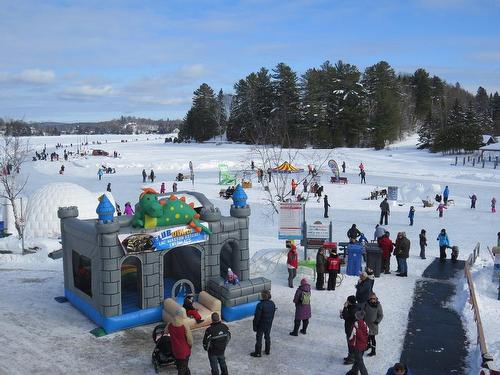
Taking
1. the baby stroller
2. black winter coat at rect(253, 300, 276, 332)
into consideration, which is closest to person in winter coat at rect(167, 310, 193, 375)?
the baby stroller

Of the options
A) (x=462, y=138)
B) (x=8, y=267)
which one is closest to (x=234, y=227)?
(x=8, y=267)

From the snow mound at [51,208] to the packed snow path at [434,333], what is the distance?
12.9 meters

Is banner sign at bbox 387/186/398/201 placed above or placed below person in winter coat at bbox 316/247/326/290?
above

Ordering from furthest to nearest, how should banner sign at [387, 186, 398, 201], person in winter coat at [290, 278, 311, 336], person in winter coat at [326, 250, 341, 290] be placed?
banner sign at [387, 186, 398, 201], person in winter coat at [326, 250, 341, 290], person in winter coat at [290, 278, 311, 336]

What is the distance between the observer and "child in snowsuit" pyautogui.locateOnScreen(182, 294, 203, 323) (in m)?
10.6

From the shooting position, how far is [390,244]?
14844 millimetres

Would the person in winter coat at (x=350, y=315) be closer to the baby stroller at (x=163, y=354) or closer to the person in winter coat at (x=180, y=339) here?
the person in winter coat at (x=180, y=339)

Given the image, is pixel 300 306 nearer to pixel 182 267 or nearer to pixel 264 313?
pixel 264 313

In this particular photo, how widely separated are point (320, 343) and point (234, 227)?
3496 mm

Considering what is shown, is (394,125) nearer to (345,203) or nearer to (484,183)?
(484,183)

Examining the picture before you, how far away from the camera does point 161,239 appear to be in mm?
11062

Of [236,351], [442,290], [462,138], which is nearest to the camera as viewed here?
[236,351]

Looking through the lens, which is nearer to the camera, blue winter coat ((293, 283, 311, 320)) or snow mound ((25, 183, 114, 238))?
blue winter coat ((293, 283, 311, 320))

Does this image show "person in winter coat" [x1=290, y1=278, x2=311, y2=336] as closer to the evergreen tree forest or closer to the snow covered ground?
the snow covered ground
